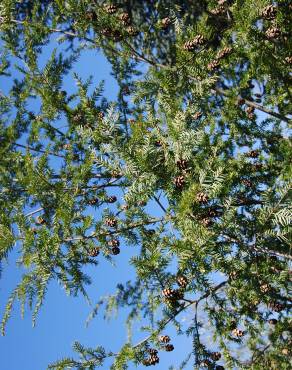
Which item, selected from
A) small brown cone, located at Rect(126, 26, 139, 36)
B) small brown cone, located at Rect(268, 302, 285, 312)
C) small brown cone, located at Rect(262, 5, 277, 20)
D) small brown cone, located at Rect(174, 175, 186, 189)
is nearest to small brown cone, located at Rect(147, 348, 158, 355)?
small brown cone, located at Rect(268, 302, 285, 312)

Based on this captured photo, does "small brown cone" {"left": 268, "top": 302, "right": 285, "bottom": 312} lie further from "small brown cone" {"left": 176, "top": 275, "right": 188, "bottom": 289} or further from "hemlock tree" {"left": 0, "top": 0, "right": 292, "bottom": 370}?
"small brown cone" {"left": 176, "top": 275, "right": 188, "bottom": 289}

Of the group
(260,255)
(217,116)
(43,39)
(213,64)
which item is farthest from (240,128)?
(43,39)

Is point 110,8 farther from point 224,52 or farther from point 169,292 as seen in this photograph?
point 169,292

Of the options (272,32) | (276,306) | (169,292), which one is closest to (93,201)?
(169,292)

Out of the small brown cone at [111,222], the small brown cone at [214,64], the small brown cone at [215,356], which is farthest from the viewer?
the small brown cone at [214,64]

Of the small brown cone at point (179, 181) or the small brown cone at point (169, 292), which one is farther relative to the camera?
the small brown cone at point (169, 292)

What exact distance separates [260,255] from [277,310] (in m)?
0.69

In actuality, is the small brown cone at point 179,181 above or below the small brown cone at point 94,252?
below

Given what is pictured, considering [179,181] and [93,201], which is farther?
[93,201]

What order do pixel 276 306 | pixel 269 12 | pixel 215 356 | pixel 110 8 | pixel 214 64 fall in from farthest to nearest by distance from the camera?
pixel 110 8
pixel 214 64
pixel 276 306
pixel 269 12
pixel 215 356

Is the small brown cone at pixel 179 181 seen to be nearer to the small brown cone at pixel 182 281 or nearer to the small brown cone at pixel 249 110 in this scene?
the small brown cone at pixel 182 281

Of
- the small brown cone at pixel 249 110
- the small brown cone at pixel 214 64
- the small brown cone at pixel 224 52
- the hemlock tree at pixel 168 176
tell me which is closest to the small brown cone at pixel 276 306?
the hemlock tree at pixel 168 176

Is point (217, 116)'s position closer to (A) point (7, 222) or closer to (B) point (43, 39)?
(B) point (43, 39)

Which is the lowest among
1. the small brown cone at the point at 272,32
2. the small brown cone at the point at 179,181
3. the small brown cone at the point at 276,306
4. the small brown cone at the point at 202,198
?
the small brown cone at the point at 276,306
